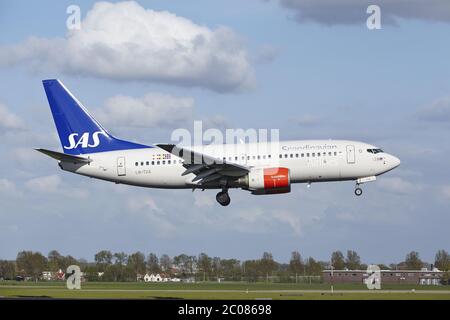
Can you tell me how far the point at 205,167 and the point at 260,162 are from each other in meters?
3.98

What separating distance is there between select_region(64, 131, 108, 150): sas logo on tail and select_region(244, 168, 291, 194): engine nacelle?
13.0m

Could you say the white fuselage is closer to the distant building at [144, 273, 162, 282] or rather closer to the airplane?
the airplane

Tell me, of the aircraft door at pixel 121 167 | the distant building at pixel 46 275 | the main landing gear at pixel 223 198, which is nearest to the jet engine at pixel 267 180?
the main landing gear at pixel 223 198

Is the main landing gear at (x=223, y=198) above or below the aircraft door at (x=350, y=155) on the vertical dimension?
below

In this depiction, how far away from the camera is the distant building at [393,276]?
7800cm

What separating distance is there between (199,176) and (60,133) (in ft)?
43.3

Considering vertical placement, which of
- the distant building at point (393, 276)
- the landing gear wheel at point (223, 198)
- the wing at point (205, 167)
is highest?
the wing at point (205, 167)

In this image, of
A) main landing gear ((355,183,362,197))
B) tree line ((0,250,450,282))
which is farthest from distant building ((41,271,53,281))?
main landing gear ((355,183,362,197))

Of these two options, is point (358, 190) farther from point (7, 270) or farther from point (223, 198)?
point (7, 270)

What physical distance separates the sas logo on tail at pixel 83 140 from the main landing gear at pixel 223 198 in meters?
Result: 10.4

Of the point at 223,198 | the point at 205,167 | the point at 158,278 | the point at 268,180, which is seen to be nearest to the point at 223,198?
the point at 223,198

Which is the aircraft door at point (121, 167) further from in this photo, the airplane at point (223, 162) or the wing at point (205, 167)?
the wing at point (205, 167)
